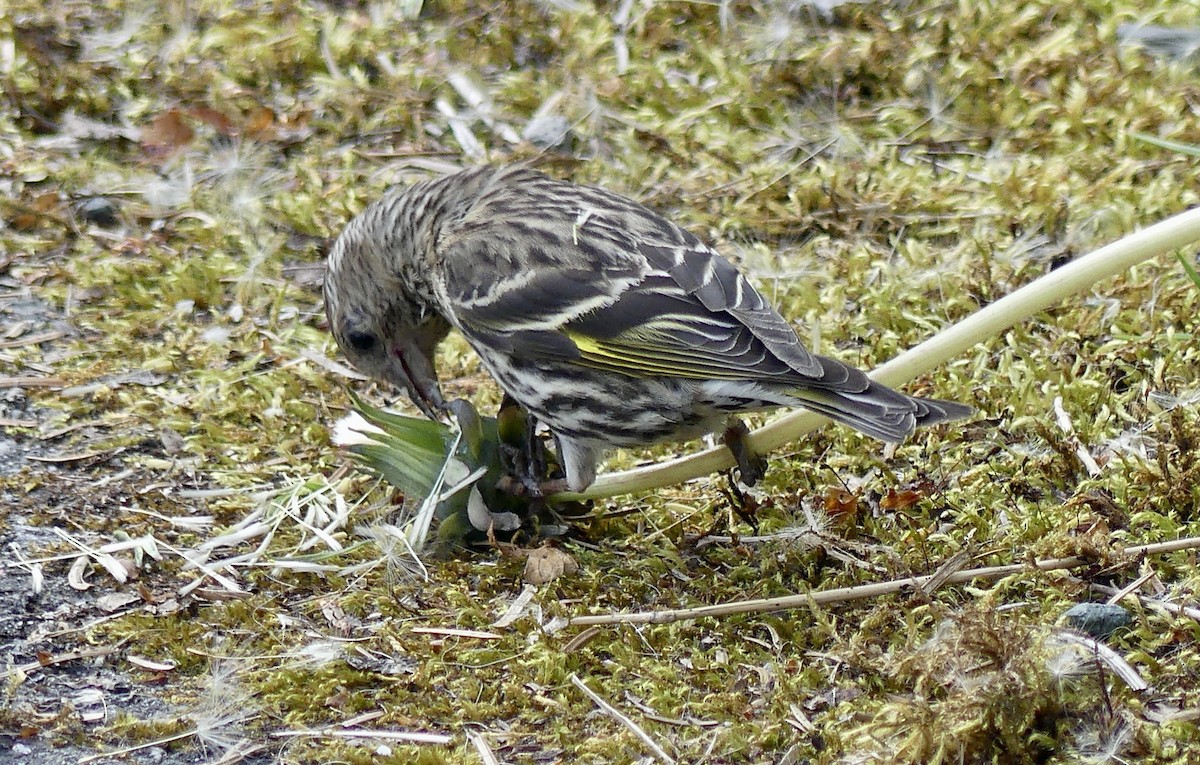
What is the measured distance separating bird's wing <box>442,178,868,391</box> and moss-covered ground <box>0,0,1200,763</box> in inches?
21.8

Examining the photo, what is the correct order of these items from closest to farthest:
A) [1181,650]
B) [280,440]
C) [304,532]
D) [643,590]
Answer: [1181,650], [643,590], [304,532], [280,440]

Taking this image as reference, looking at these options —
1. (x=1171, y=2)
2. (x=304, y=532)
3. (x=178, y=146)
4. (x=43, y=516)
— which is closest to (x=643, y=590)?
(x=304, y=532)

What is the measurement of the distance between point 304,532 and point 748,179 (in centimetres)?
255

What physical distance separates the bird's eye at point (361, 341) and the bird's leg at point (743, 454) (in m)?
1.34

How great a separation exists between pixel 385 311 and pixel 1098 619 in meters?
2.44

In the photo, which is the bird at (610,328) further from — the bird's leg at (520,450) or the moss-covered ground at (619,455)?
the moss-covered ground at (619,455)

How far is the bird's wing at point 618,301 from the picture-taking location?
3.71m

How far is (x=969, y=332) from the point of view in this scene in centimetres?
361

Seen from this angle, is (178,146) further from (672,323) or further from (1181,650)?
(1181,650)

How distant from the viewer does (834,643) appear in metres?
3.41

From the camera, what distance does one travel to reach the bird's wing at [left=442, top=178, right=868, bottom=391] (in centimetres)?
371

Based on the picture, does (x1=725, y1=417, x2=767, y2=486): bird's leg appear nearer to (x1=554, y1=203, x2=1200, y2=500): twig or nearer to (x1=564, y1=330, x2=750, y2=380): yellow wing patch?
(x1=554, y1=203, x2=1200, y2=500): twig

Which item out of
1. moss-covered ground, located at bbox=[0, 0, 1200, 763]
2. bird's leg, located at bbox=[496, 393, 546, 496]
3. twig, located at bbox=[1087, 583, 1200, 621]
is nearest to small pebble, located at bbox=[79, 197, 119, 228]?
moss-covered ground, located at bbox=[0, 0, 1200, 763]

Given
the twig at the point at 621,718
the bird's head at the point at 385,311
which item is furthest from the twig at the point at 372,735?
the bird's head at the point at 385,311
